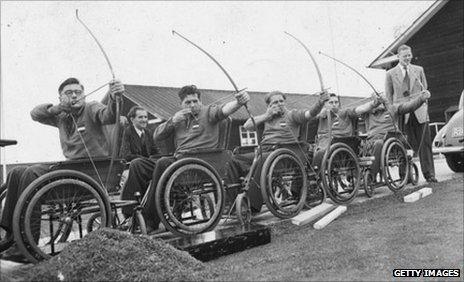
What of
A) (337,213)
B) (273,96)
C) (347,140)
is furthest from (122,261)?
(347,140)

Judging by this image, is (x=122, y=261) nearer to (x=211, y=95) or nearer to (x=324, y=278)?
(x=324, y=278)

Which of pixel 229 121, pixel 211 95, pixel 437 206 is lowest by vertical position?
pixel 437 206

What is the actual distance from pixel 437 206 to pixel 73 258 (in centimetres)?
322

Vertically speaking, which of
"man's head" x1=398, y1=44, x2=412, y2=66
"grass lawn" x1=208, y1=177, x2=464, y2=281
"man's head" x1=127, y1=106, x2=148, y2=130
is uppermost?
"man's head" x1=398, y1=44, x2=412, y2=66

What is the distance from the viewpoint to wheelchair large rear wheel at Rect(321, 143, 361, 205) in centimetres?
462

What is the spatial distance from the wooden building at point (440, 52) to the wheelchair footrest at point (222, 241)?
11.7 metres

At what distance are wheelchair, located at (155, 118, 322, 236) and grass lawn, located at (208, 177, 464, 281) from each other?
0.36 m

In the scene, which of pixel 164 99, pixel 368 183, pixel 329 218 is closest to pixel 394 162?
pixel 368 183

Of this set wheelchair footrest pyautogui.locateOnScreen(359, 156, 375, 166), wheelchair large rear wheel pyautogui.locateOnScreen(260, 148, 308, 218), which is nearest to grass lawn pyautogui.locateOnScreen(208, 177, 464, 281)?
wheelchair large rear wheel pyautogui.locateOnScreen(260, 148, 308, 218)

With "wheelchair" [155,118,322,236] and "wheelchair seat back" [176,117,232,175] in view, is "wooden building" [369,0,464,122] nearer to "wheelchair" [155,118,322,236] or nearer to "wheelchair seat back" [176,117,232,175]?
"wheelchair" [155,118,322,236]

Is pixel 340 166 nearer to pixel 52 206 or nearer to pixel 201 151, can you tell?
pixel 201 151

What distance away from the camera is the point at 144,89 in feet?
54.9

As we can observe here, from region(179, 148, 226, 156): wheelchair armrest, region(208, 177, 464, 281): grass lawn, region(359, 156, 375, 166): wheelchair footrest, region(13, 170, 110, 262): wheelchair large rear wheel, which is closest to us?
region(208, 177, 464, 281): grass lawn

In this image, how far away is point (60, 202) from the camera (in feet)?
9.41
